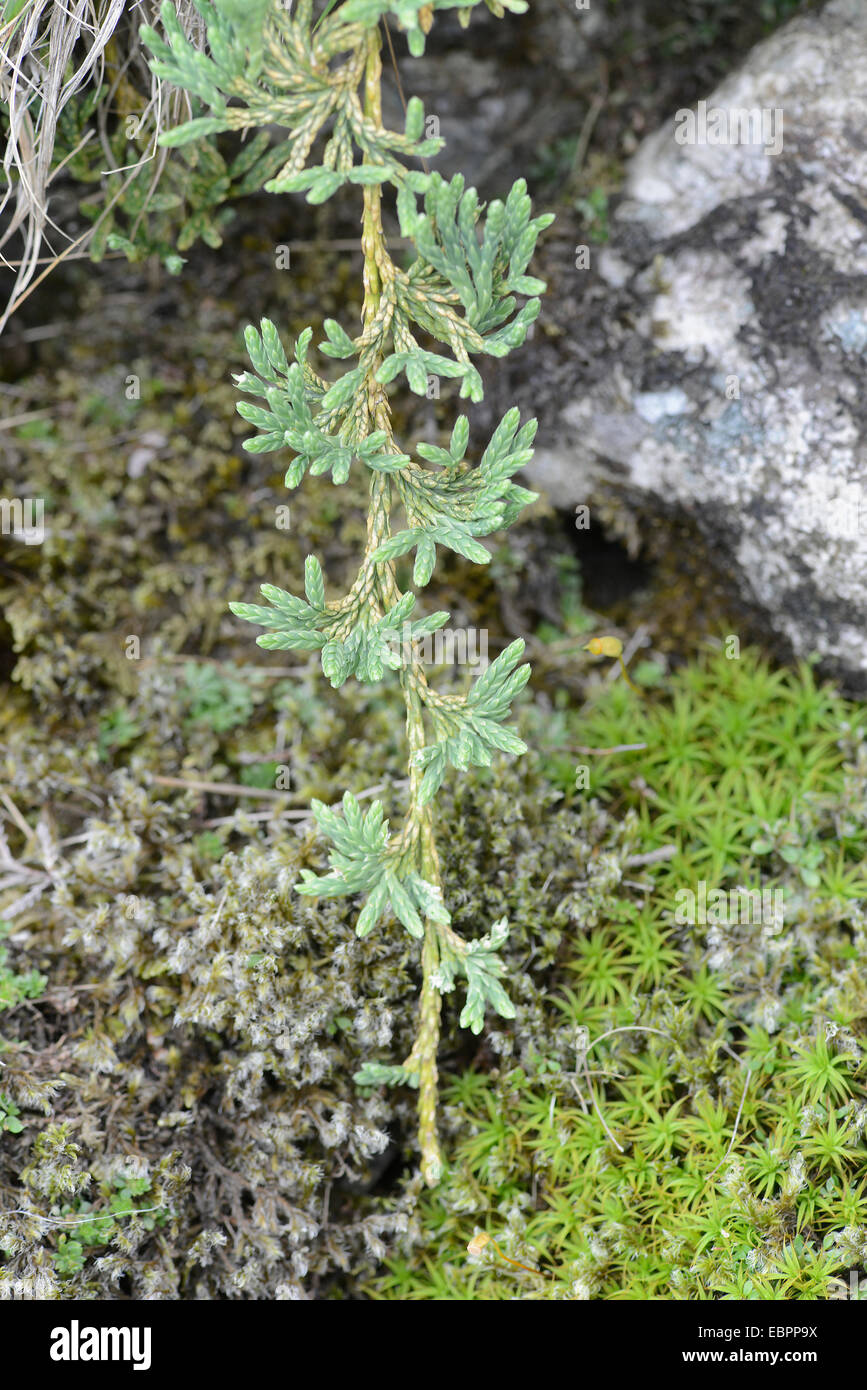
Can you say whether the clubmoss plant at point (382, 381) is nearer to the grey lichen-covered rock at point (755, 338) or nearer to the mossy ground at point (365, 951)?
the mossy ground at point (365, 951)

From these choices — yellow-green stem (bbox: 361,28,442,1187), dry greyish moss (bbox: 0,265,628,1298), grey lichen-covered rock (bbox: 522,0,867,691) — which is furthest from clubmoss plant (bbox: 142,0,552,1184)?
grey lichen-covered rock (bbox: 522,0,867,691)

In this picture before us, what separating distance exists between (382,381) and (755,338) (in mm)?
1791

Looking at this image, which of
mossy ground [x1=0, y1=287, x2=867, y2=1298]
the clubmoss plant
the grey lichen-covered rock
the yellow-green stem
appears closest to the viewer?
the clubmoss plant

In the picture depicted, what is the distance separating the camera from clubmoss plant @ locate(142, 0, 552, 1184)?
7.30ft

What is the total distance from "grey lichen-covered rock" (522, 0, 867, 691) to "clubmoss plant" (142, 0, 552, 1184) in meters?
1.29

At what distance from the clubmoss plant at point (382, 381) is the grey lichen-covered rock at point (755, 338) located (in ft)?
4.22

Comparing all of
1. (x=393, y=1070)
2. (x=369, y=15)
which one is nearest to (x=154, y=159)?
(x=369, y=15)

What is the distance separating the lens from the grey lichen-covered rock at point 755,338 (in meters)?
3.41

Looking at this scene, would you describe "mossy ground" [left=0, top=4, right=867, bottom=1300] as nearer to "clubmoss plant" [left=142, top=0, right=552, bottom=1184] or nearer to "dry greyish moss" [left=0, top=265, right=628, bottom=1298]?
"dry greyish moss" [left=0, top=265, right=628, bottom=1298]

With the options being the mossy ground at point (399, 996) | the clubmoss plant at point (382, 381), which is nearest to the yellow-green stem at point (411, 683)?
the clubmoss plant at point (382, 381)

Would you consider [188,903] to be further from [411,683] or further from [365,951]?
[411,683]

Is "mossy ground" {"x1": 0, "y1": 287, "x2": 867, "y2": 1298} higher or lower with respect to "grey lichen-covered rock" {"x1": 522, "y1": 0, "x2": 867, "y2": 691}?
lower

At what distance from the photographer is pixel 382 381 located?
93.7 inches

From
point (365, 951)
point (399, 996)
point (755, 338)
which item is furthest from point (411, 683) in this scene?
point (755, 338)
